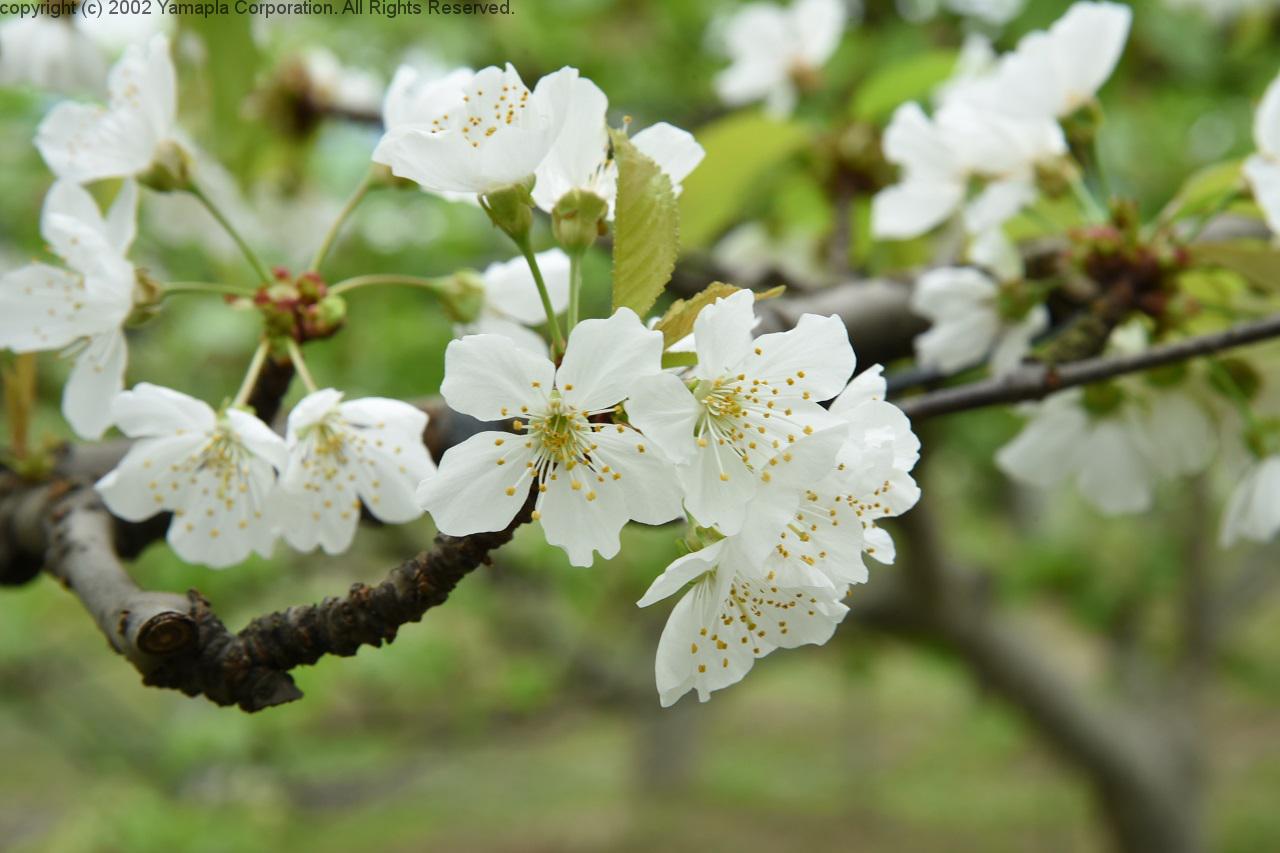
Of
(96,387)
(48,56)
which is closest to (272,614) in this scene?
(96,387)

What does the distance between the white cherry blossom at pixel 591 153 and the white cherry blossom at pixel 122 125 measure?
41 centimetres

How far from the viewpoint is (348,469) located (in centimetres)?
89

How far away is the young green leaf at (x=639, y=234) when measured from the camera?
0.70 meters

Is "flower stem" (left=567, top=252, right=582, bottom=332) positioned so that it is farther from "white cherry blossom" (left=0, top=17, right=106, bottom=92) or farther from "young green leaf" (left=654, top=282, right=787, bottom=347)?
"white cherry blossom" (left=0, top=17, right=106, bottom=92)

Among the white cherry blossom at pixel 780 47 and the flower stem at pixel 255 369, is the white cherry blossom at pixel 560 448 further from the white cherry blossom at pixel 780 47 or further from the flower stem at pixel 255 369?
the white cherry blossom at pixel 780 47

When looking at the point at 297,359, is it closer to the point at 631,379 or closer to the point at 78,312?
the point at 78,312

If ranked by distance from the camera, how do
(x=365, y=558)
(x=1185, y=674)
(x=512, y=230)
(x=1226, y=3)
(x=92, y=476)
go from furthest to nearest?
(x=1185, y=674)
(x=365, y=558)
(x=1226, y=3)
(x=92, y=476)
(x=512, y=230)

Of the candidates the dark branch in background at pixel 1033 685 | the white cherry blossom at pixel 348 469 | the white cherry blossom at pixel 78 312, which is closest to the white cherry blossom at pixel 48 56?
the white cherry blossom at pixel 78 312

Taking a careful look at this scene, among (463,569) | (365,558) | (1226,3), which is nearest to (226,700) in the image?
(463,569)

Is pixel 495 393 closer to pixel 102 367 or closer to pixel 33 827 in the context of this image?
pixel 102 367

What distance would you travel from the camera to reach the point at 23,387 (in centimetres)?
108

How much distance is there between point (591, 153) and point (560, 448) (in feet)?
0.73

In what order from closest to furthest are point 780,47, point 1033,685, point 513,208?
point 513,208, point 780,47, point 1033,685

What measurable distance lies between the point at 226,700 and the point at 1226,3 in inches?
119
